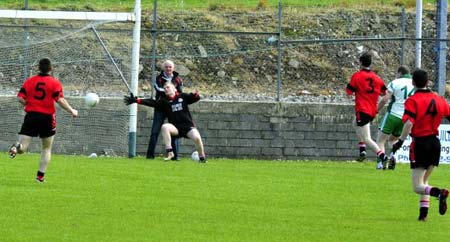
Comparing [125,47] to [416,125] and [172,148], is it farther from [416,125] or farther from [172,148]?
[416,125]

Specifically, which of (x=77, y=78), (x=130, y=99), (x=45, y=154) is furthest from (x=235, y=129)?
(x=45, y=154)

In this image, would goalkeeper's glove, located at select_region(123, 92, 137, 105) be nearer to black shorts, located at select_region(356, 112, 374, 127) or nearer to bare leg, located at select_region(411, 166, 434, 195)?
black shorts, located at select_region(356, 112, 374, 127)

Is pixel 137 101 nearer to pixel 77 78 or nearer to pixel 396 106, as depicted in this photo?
pixel 77 78

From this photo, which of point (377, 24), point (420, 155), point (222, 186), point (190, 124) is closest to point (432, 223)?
point (420, 155)

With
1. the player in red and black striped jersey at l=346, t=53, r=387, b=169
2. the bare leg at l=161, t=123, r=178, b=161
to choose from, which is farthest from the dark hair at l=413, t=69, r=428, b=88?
the bare leg at l=161, t=123, r=178, b=161

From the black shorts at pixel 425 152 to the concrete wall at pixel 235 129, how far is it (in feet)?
43.4

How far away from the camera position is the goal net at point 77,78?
2822cm

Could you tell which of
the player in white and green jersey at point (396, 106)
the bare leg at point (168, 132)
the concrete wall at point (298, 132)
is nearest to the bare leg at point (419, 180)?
the player in white and green jersey at point (396, 106)

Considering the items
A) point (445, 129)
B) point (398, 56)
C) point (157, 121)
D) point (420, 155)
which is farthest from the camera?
point (398, 56)

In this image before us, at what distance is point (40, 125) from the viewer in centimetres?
1884

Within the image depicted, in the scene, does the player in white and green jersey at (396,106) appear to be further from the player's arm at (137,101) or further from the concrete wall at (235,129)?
the player's arm at (137,101)

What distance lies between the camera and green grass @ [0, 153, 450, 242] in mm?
13883

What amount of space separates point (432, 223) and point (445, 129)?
43.8 feet

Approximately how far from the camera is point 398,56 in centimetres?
3653
